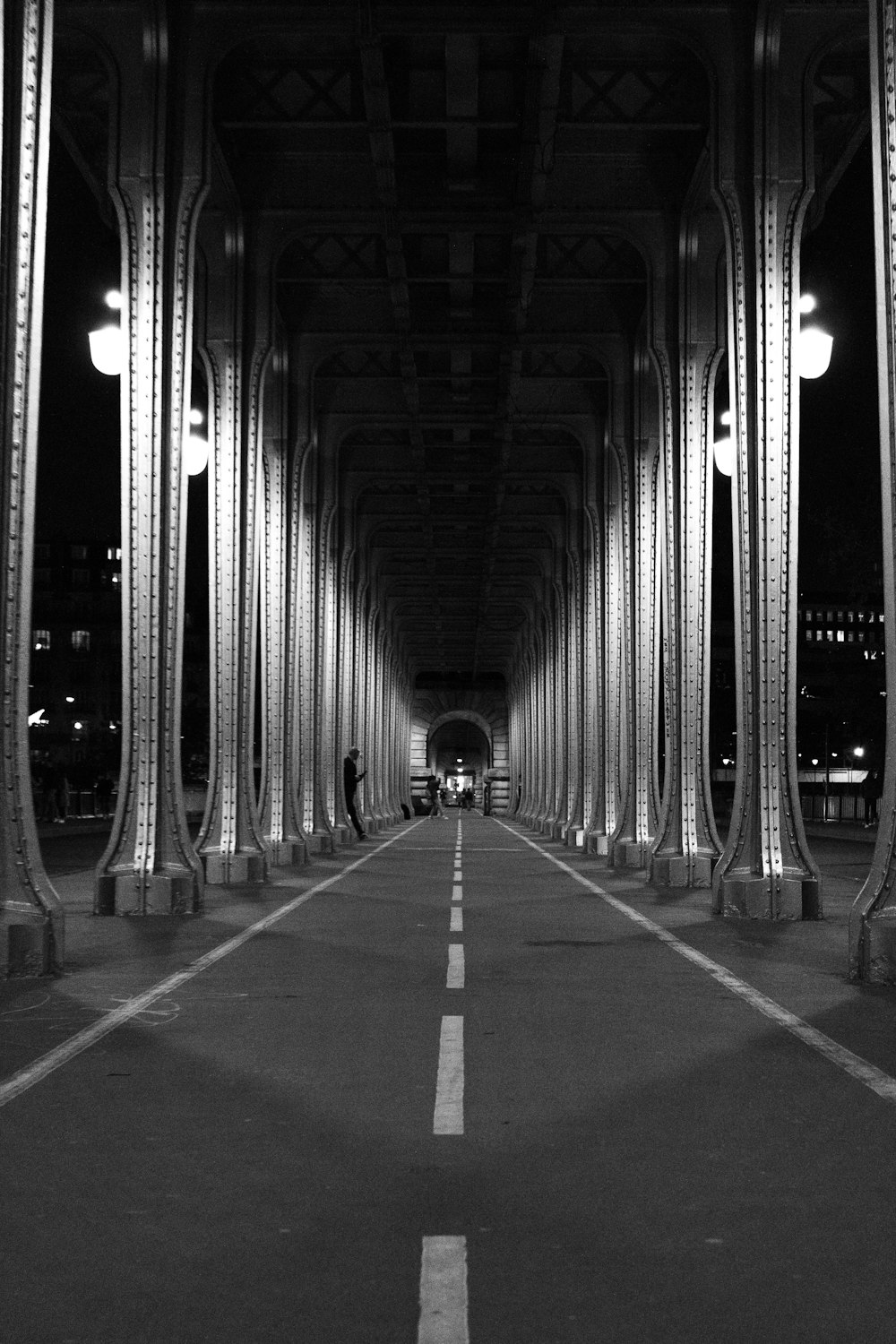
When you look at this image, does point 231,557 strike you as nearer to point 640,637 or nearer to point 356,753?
point 640,637

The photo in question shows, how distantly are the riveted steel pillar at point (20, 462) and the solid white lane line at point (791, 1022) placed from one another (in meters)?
4.71

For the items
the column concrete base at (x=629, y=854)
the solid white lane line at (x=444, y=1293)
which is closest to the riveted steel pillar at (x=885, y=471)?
the solid white lane line at (x=444, y=1293)

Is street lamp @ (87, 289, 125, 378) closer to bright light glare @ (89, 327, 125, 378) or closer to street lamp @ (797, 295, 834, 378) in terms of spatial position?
bright light glare @ (89, 327, 125, 378)

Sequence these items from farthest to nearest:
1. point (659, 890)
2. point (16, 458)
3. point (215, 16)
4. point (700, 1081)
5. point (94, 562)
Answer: point (94, 562) < point (659, 890) < point (215, 16) < point (16, 458) < point (700, 1081)

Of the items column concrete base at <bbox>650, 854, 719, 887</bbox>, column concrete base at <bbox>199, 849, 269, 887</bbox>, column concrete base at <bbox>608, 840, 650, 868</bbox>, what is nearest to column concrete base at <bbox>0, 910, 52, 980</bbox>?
column concrete base at <bbox>199, 849, 269, 887</bbox>

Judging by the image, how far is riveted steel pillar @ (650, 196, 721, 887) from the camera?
21.9 metres

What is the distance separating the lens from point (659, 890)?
20625mm

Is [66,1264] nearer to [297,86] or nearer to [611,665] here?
[297,86]

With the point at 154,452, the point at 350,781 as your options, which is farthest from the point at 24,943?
the point at 350,781

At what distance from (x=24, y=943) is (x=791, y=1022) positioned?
16.9 ft

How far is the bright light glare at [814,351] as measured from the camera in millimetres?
17672

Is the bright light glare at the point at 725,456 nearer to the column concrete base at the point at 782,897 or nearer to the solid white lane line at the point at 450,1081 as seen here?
the column concrete base at the point at 782,897

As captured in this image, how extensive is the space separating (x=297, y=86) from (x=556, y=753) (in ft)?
112

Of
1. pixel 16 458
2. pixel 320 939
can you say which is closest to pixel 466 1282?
pixel 16 458
